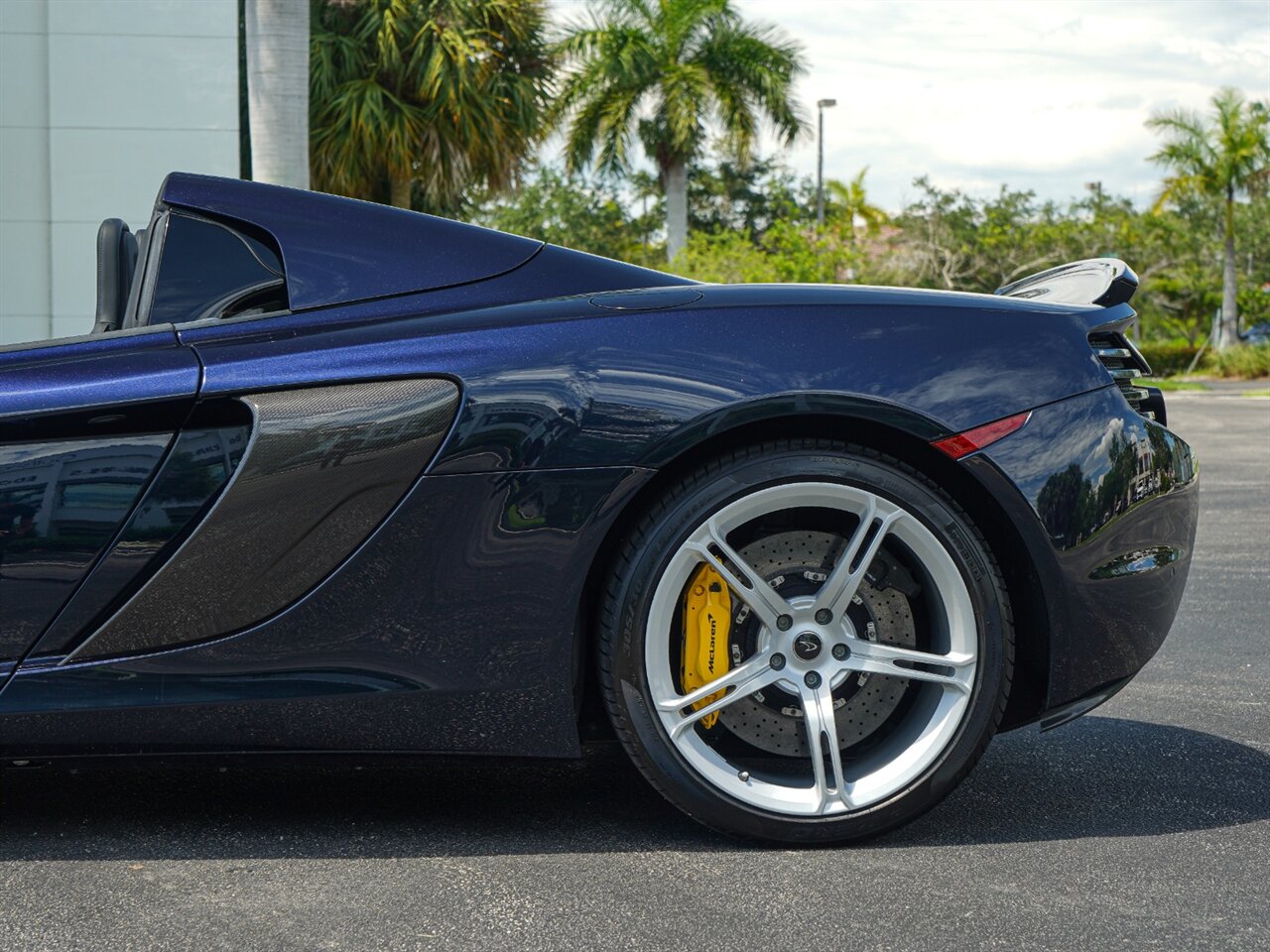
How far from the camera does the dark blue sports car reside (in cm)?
243

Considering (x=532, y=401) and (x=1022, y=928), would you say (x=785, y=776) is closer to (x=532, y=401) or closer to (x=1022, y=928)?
(x=1022, y=928)

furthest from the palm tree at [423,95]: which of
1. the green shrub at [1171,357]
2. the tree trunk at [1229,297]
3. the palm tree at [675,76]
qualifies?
the green shrub at [1171,357]

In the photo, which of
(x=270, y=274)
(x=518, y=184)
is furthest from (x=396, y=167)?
(x=270, y=274)

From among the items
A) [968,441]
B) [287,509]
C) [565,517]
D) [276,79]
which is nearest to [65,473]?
[287,509]

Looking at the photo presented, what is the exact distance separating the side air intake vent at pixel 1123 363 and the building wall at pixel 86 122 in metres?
8.88

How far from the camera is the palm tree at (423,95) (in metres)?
17.4

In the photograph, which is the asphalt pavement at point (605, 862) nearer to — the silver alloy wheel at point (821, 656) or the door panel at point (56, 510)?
the silver alloy wheel at point (821, 656)

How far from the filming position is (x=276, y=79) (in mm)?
8070

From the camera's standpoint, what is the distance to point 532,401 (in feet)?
8.14

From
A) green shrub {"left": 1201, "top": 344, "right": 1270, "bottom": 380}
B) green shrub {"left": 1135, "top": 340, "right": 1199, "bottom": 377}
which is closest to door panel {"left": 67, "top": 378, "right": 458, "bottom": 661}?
green shrub {"left": 1201, "top": 344, "right": 1270, "bottom": 380}

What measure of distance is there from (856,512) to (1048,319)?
52 cm

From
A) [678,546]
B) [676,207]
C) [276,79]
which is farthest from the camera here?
[676,207]

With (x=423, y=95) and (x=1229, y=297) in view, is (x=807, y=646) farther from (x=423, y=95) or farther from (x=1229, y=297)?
(x=1229, y=297)

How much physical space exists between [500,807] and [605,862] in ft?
1.34
